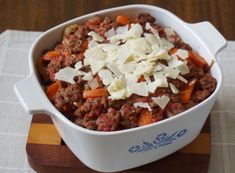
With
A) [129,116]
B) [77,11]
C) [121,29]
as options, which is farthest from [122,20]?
[77,11]

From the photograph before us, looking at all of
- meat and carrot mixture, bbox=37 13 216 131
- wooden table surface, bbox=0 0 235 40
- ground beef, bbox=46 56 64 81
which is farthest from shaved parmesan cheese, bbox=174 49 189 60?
wooden table surface, bbox=0 0 235 40

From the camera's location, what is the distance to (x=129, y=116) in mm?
915

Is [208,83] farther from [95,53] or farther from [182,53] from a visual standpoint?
[95,53]

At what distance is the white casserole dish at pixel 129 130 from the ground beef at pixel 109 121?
0.08 feet

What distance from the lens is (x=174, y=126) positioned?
0.91 meters

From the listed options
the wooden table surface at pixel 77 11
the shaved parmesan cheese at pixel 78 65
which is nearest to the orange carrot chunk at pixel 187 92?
the shaved parmesan cheese at pixel 78 65

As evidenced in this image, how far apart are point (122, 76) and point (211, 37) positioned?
206 mm

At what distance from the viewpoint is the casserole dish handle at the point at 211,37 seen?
39.6 inches

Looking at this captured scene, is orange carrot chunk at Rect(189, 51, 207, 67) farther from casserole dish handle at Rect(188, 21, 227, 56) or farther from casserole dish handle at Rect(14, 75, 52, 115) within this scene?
casserole dish handle at Rect(14, 75, 52, 115)

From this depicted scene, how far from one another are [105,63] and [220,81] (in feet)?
0.72

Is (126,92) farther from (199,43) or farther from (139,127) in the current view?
(199,43)

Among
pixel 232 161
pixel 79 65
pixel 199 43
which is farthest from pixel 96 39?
pixel 232 161

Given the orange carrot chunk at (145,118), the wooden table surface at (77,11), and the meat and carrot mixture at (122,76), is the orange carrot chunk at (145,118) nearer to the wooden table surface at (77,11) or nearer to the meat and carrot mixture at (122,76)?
the meat and carrot mixture at (122,76)

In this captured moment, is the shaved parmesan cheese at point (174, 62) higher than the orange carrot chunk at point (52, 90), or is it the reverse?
the shaved parmesan cheese at point (174, 62)
